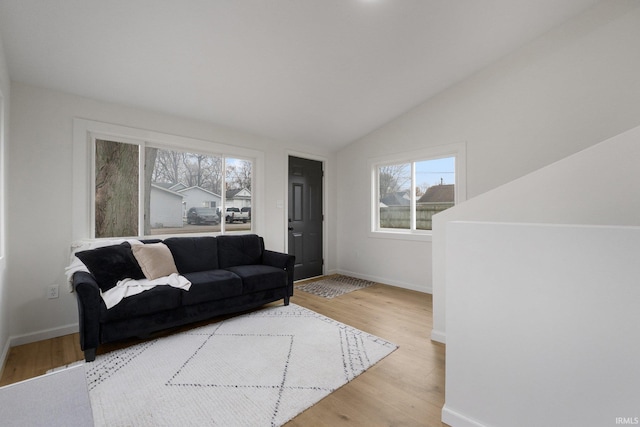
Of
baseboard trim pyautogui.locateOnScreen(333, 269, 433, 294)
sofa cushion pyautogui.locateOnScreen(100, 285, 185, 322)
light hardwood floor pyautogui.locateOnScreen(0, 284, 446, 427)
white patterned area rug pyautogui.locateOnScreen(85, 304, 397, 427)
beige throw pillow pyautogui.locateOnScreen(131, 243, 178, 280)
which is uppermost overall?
beige throw pillow pyautogui.locateOnScreen(131, 243, 178, 280)

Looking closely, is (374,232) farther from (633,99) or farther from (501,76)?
(633,99)

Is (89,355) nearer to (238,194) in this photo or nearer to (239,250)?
(239,250)

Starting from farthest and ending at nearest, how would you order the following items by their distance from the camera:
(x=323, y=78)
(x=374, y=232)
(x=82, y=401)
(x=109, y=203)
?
(x=374, y=232) → (x=323, y=78) → (x=109, y=203) → (x=82, y=401)

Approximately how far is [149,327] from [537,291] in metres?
2.84

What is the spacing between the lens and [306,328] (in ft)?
9.26

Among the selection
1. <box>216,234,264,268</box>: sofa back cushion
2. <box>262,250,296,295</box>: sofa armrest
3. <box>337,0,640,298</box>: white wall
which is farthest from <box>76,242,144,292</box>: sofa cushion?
<box>337,0,640,298</box>: white wall

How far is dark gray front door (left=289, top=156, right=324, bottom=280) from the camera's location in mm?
4754

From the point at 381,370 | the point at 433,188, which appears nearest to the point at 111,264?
the point at 381,370

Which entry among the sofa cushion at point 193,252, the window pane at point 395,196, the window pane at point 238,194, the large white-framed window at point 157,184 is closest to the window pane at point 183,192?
the large white-framed window at point 157,184

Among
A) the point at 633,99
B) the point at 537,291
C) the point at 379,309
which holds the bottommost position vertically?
the point at 379,309

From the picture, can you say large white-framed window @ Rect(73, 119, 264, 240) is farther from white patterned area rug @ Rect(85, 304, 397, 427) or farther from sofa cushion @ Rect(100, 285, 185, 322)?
white patterned area rug @ Rect(85, 304, 397, 427)

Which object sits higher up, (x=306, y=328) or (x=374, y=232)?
(x=374, y=232)

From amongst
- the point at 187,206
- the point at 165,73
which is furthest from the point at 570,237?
the point at 187,206

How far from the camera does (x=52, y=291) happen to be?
2.67m
